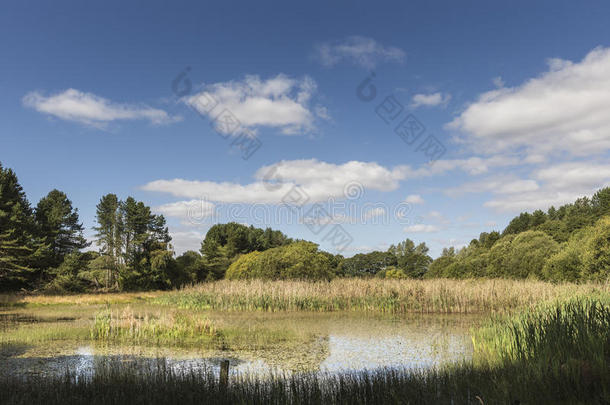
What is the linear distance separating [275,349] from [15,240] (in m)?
28.5

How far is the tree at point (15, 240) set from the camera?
103 ft

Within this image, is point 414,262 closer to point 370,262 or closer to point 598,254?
point 370,262

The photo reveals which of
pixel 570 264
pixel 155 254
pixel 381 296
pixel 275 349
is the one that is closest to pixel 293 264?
pixel 381 296

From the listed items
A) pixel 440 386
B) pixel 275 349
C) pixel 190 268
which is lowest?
pixel 275 349

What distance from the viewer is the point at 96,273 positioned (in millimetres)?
38219

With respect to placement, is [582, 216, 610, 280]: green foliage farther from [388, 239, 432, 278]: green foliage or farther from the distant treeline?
[388, 239, 432, 278]: green foliage

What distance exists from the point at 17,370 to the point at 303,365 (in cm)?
572

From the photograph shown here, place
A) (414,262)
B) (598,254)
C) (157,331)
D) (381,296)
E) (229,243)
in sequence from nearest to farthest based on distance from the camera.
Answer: (157,331), (381,296), (598,254), (229,243), (414,262)

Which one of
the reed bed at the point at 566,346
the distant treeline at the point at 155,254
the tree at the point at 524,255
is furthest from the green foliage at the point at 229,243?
the reed bed at the point at 566,346

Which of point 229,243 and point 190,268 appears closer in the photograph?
point 190,268

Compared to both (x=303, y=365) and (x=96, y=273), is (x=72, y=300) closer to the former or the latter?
(x=96, y=273)

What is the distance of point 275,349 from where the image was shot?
11195mm

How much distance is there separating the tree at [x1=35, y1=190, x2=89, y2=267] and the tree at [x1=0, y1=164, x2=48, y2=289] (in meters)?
1.93

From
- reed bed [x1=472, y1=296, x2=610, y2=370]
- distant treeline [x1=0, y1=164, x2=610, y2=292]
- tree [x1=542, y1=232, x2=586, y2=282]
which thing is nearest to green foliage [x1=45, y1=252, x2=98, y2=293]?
distant treeline [x1=0, y1=164, x2=610, y2=292]
